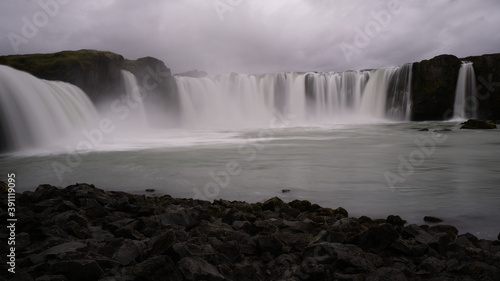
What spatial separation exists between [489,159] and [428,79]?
3059 cm

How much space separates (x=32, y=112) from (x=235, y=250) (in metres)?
17.5

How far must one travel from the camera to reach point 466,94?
3828cm

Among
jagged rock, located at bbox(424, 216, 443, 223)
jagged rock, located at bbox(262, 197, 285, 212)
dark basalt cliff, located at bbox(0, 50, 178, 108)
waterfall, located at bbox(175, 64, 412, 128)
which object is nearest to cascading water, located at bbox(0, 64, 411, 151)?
waterfall, located at bbox(175, 64, 412, 128)

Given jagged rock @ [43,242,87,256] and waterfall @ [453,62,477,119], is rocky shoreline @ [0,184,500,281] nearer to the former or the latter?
jagged rock @ [43,242,87,256]

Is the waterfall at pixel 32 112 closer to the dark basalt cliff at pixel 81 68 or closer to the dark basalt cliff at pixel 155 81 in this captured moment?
the dark basalt cliff at pixel 81 68

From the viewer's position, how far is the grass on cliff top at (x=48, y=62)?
23.5 metres

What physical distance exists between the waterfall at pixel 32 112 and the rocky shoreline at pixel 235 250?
13.7m

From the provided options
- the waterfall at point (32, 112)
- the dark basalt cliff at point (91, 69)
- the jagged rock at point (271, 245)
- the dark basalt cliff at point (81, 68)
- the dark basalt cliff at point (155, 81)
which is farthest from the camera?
the dark basalt cliff at point (155, 81)

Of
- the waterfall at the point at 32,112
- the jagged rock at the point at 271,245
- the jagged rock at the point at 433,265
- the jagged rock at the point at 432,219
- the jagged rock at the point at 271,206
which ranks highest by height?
the waterfall at the point at 32,112

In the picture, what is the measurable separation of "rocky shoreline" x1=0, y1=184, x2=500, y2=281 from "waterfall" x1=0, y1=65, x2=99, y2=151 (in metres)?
13.7

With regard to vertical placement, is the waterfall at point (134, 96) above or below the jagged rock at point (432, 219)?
above

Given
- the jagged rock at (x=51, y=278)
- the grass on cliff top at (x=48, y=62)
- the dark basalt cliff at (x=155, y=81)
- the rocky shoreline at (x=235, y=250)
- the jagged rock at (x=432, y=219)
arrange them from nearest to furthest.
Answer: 1. the jagged rock at (x=51, y=278)
2. the rocky shoreline at (x=235, y=250)
3. the jagged rock at (x=432, y=219)
4. the grass on cliff top at (x=48, y=62)
5. the dark basalt cliff at (x=155, y=81)

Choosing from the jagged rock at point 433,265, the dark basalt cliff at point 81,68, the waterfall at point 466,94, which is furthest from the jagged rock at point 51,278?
the waterfall at point 466,94

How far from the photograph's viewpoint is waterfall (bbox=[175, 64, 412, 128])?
40.8 m
